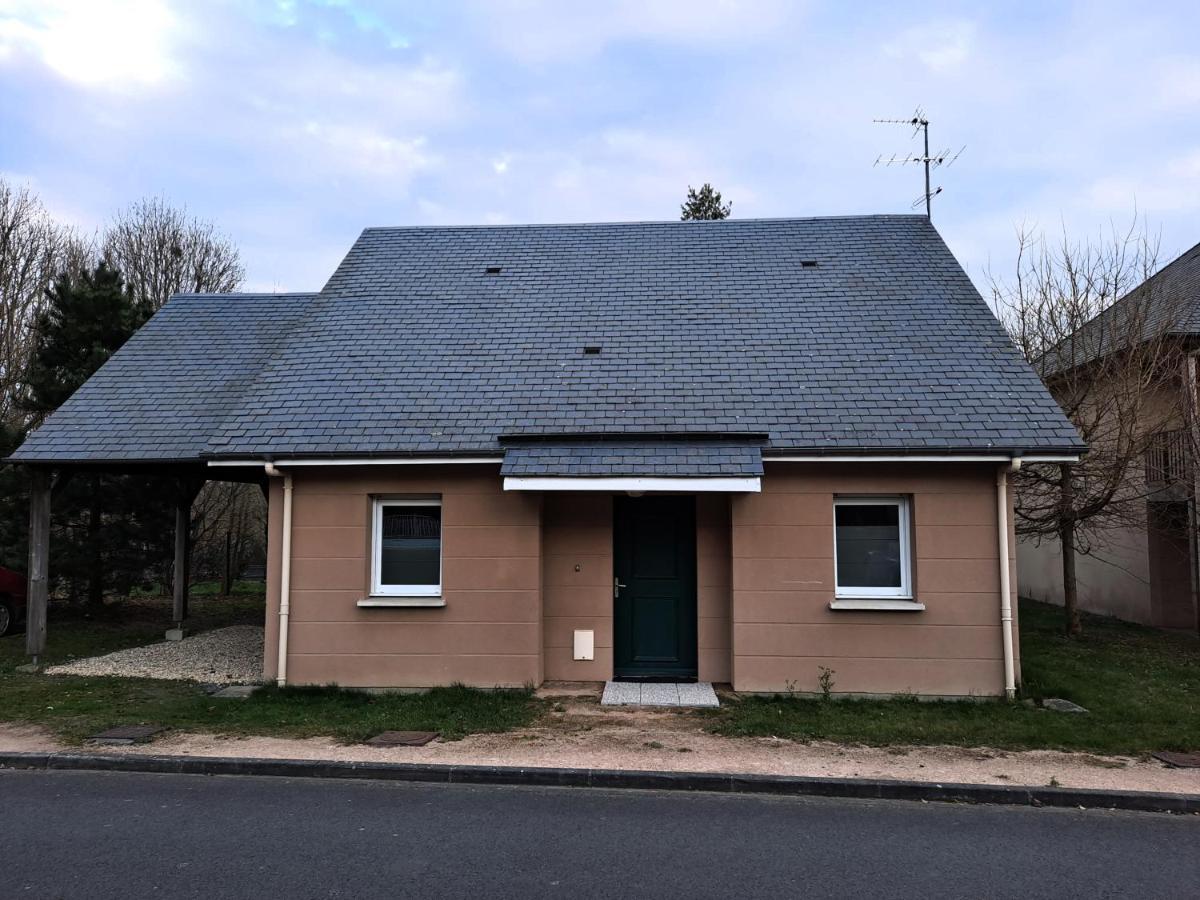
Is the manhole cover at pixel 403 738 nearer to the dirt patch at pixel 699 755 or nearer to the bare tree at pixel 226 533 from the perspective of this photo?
the dirt patch at pixel 699 755

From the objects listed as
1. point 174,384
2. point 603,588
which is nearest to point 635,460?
point 603,588

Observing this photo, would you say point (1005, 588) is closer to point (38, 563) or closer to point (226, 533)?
point (38, 563)

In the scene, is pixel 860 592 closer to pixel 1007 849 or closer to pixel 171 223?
pixel 1007 849

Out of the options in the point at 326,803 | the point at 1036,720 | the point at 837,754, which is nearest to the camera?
the point at 326,803

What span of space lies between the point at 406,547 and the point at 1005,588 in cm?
680

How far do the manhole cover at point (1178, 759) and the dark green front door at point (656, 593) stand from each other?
4634 mm

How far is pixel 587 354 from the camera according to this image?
35.5 feet

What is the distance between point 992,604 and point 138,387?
39.0ft

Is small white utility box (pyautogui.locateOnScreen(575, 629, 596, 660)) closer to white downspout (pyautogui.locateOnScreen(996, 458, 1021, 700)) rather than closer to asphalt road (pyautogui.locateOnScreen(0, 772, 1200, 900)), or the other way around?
asphalt road (pyautogui.locateOnScreen(0, 772, 1200, 900))

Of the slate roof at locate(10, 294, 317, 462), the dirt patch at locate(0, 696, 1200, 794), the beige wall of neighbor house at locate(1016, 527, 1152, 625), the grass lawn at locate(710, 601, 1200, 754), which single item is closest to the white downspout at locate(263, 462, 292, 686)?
the slate roof at locate(10, 294, 317, 462)

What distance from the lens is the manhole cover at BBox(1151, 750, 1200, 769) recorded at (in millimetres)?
6598

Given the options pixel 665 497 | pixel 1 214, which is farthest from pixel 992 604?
pixel 1 214

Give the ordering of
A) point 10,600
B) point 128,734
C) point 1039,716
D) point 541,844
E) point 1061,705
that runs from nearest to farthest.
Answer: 1. point 541,844
2. point 128,734
3. point 1039,716
4. point 1061,705
5. point 10,600

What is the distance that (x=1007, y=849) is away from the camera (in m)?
5.05
